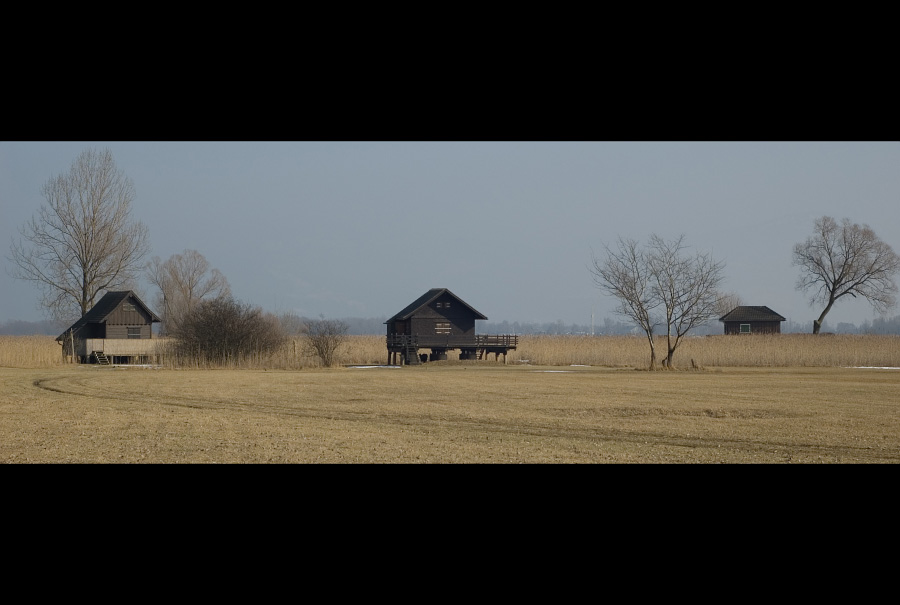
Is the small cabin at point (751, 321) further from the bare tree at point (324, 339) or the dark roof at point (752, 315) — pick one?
the bare tree at point (324, 339)

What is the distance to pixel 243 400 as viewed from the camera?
21.1 metres

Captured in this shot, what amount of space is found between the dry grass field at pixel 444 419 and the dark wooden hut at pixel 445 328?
20.1m

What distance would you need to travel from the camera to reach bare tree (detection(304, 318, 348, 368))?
4203cm

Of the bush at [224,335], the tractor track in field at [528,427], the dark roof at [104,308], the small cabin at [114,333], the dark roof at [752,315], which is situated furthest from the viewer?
the dark roof at [752,315]

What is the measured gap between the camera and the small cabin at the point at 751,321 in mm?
75312

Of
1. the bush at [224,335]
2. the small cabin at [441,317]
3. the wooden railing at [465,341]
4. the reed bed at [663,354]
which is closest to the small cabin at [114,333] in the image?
the reed bed at [663,354]

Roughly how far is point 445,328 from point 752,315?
34.2 metres

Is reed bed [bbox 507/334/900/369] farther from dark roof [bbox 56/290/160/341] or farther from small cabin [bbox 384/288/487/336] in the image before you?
dark roof [bbox 56/290/160/341]

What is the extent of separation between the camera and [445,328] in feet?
178

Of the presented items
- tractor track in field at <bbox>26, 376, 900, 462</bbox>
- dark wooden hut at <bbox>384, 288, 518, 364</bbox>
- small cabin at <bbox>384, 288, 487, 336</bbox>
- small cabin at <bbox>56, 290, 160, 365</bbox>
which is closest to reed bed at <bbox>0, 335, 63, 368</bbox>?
small cabin at <bbox>56, 290, 160, 365</bbox>

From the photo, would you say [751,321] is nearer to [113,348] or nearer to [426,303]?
[426,303]
